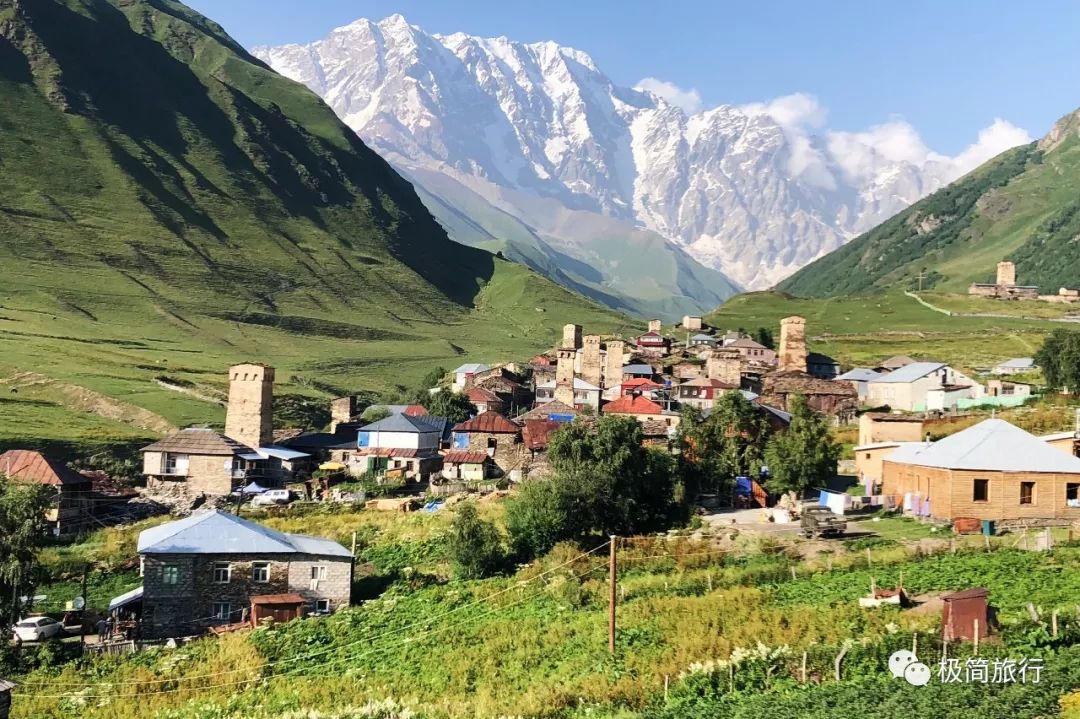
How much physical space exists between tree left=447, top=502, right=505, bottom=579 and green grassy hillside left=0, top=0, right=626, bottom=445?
147ft

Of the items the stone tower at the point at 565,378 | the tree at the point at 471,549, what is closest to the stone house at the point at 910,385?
the stone tower at the point at 565,378

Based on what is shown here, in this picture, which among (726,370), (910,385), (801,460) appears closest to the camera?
(801,460)

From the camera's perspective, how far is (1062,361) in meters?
63.6

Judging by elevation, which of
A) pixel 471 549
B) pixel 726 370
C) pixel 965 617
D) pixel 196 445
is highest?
pixel 726 370

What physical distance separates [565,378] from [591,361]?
18.5ft

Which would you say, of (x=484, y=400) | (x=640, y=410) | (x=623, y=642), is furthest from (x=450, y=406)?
(x=623, y=642)

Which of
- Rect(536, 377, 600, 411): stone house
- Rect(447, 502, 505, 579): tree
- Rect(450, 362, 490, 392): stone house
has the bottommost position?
Rect(447, 502, 505, 579): tree

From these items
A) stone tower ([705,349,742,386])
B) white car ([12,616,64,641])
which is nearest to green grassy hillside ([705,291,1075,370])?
stone tower ([705,349,742,386])

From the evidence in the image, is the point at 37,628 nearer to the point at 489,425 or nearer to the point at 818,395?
the point at 489,425

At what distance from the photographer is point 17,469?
173ft

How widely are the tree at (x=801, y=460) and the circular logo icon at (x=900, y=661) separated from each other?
24231 millimetres

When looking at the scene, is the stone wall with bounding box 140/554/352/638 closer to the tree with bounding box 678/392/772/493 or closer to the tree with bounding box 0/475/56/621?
the tree with bounding box 0/475/56/621

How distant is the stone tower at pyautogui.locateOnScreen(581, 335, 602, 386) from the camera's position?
8488 centimetres

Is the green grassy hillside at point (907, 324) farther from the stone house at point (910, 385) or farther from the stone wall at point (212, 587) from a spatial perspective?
the stone wall at point (212, 587)
